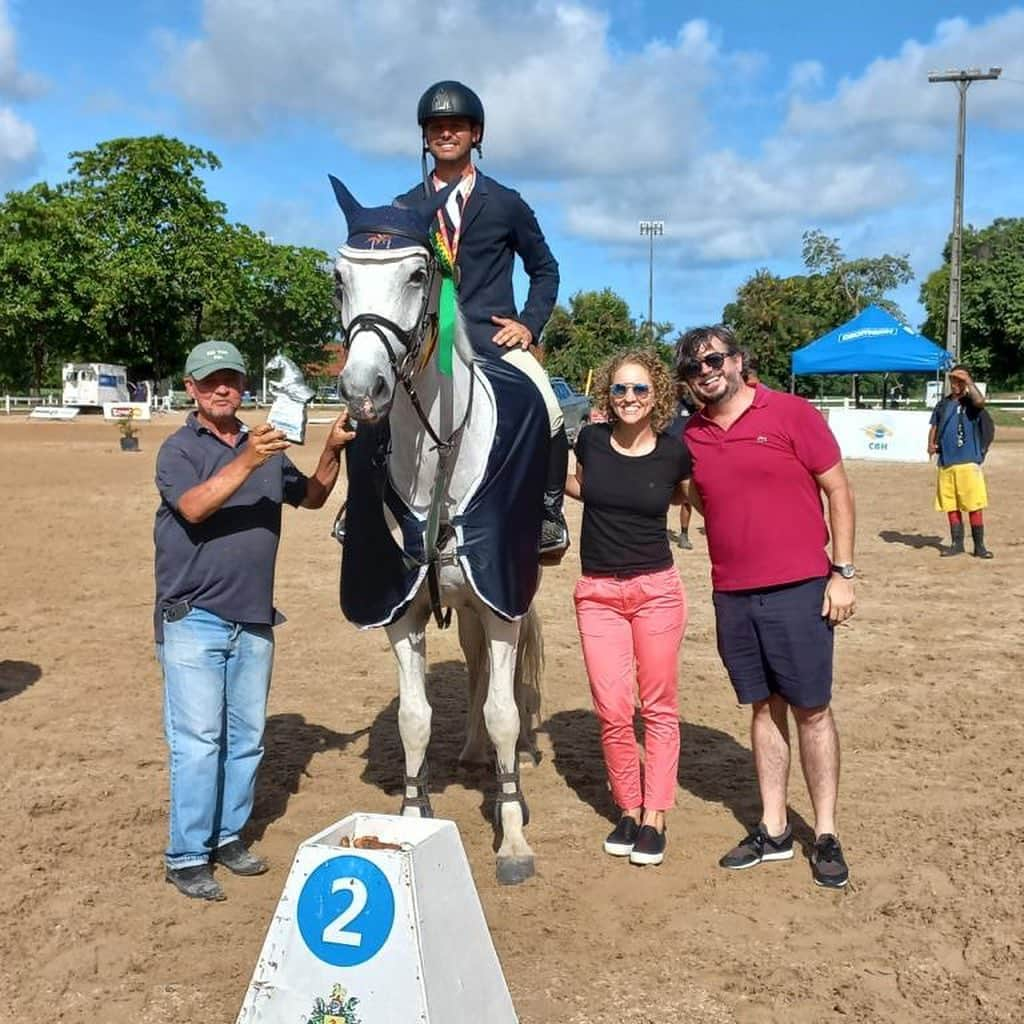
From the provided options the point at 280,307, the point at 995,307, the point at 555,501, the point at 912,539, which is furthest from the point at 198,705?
the point at 280,307

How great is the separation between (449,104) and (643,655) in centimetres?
235

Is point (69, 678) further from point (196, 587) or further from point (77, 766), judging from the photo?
point (196, 587)

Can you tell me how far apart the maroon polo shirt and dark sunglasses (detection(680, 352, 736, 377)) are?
0.70 feet

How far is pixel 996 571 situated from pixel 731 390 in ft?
24.2

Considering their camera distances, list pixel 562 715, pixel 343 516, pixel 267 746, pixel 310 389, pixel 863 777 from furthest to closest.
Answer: pixel 562 715 → pixel 267 746 → pixel 863 777 → pixel 343 516 → pixel 310 389

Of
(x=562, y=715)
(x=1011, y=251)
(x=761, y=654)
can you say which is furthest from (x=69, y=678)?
(x=1011, y=251)

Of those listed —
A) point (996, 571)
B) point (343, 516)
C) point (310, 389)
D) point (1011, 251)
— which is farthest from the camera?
point (1011, 251)

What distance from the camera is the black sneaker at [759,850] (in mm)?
4055

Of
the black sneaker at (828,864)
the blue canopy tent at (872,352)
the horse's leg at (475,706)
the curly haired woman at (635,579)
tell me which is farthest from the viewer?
the blue canopy tent at (872,352)

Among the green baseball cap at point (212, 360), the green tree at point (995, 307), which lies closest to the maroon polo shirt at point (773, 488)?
the green baseball cap at point (212, 360)

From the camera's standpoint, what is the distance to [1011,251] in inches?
1954

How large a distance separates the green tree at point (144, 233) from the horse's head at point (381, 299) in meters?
43.2

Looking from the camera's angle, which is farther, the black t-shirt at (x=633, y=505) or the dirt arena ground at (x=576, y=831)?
the black t-shirt at (x=633, y=505)

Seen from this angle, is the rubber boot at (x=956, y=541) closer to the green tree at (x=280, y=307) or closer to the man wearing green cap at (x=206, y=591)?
the man wearing green cap at (x=206, y=591)
